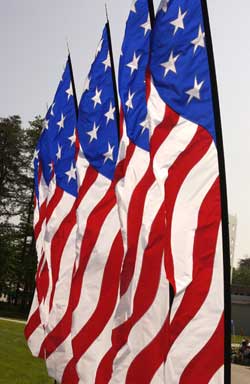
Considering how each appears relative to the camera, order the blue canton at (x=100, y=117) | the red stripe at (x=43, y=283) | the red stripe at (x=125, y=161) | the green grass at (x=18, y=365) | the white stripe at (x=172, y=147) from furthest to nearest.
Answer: the green grass at (x=18, y=365)
the red stripe at (x=43, y=283)
the blue canton at (x=100, y=117)
the red stripe at (x=125, y=161)
the white stripe at (x=172, y=147)

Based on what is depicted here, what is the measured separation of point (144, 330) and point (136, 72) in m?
3.39

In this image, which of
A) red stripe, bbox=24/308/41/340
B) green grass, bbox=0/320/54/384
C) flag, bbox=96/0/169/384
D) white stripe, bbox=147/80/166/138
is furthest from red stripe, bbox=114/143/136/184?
green grass, bbox=0/320/54/384

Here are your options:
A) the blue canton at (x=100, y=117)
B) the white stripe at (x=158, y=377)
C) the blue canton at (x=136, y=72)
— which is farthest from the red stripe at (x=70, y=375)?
the blue canton at (x=136, y=72)

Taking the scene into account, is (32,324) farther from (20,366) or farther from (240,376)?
(240,376)

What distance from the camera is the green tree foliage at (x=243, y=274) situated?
114037 mm

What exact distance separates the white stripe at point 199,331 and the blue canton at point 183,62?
139 centimetres

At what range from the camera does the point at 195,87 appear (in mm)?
5711

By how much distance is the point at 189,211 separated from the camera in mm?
5465

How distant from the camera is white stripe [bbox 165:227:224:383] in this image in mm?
5078

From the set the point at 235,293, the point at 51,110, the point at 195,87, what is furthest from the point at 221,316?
the point at 235,293

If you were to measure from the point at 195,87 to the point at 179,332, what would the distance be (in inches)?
90.0

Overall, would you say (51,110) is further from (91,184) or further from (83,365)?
(83,365)

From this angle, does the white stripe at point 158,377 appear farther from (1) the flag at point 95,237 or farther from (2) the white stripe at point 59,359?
(2) the white stripe at point 59,359

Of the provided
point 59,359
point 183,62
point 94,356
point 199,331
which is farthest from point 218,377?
point 59,359
